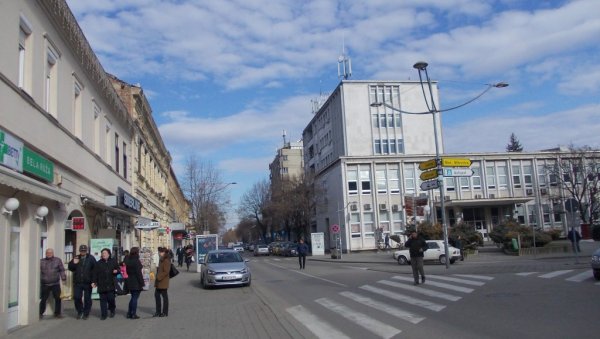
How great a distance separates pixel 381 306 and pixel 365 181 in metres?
46.4

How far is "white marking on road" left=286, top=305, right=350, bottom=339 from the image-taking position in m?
9.37

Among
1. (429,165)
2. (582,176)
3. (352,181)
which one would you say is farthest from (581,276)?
(582,176)

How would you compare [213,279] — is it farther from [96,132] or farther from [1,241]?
[1,241]

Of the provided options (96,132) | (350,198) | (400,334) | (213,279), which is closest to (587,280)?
(400,334)

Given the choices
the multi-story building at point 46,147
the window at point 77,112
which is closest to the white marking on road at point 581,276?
the multi-story building at point 46,147

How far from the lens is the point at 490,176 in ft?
198

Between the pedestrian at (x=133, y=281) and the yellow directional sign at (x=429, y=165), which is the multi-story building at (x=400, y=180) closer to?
the yellow directional sign at (x=429, y=165)

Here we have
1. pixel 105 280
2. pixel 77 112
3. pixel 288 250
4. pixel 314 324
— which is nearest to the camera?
pixel 314 324

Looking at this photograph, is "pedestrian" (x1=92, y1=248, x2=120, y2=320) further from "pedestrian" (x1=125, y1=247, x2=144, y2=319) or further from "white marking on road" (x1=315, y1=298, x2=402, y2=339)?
"white marking on road" (x1=315, y1=298, x2=402, y2=339)

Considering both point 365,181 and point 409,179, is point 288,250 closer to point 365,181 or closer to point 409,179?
point 365,181

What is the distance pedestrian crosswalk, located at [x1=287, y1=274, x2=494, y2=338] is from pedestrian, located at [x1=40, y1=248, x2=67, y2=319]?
5.71 metres

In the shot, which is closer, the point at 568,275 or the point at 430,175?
the point at 568,275

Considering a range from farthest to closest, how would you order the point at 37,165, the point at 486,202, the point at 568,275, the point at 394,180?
1. the point at 394,180
2. the point at 486,202
3. the point at 568,275
4. the point at 37,165

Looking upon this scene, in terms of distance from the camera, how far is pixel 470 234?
3484 centimetres
